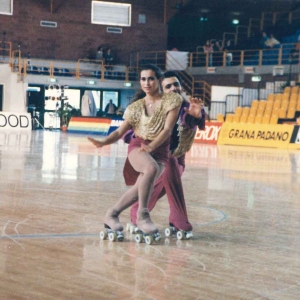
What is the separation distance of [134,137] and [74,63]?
3735 centimetres

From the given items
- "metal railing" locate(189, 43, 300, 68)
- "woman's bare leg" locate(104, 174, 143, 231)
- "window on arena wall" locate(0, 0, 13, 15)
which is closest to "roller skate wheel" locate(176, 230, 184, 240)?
"woman's bare leg" locate(104, 174, 143, 231)

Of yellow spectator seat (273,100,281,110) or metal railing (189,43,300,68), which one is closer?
yellow spectator seat (273,100,281,110)

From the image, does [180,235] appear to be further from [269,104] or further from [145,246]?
[269,104]

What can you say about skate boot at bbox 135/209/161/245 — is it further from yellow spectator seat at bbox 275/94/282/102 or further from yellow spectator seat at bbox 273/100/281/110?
yellow spectator seat at bbox 275/94/282/102

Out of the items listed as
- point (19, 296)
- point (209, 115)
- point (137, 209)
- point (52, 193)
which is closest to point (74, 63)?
point (209, 115)

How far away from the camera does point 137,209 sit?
25.1ft

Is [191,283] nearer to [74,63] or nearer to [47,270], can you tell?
[47,270]

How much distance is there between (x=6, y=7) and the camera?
43250 millimetres

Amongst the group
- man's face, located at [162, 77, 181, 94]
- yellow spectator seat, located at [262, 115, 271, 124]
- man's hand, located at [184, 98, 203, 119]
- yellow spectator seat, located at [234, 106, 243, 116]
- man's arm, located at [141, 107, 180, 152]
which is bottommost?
yellow spectator seat, located at [262, 115, 271, 124]

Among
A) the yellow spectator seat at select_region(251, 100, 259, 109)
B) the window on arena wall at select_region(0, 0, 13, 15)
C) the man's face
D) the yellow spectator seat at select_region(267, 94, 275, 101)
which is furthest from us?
the window on arena wall at select_region(0, 0, 13, 15)

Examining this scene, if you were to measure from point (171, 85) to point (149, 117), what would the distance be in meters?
0.65

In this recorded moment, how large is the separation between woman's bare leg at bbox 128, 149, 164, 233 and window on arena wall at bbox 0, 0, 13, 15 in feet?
125

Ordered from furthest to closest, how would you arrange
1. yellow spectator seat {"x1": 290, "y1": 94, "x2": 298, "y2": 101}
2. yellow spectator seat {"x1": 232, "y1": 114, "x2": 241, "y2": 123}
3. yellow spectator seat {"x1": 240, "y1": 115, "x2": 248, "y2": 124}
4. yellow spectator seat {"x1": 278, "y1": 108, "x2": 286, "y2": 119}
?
yellow spectator seat {"x1": 232, "y1": 114, "x2": 241, "y2": 123} → yellow spectator seat {"x1": 240, "y1": 115, "x2": 248, "y2": 124} → yellow spectator seat {"x1": 290, "y1": 94, "x2": 298, "y2": 101} → yellow spectator seat {"x1": 278, "y1": 108, "x2": 286, "y2": 119}

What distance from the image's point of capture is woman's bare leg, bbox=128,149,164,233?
22.6 ft
